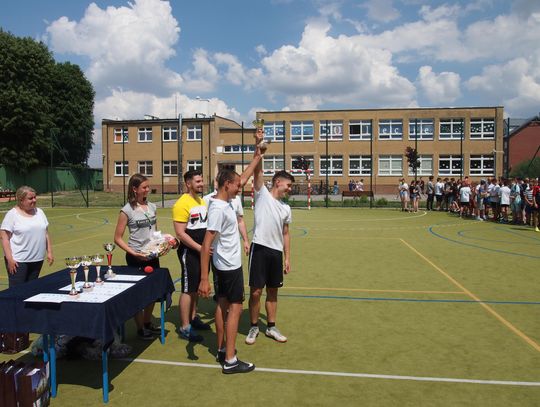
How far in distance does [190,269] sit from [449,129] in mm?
46702

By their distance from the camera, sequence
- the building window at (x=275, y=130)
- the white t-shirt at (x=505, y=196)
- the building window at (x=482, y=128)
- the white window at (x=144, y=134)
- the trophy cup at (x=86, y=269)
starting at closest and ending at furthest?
the trophy cup at (x=86, y=269) < the white t-shirt at (x=505, y=196) < the building window at (x=482, y=128) < the building window at (x=275, y=130) < the white window at (x=144, y=134)

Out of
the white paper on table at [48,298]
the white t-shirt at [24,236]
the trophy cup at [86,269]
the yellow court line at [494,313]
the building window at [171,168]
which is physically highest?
the building window at [171,168]

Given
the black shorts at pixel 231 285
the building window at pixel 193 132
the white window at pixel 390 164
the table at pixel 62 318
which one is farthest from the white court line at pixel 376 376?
the building window at pixel 193 132

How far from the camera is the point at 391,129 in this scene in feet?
157

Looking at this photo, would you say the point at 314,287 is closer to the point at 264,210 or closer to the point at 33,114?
the point at 264,210

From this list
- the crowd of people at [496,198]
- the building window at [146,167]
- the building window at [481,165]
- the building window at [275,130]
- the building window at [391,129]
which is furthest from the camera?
the building window at [146,167]

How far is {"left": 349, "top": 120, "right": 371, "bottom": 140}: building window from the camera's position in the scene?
4800cm

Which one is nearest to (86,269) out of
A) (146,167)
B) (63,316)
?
(63,316)

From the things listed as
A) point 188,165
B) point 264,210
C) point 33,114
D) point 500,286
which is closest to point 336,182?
point 188,165

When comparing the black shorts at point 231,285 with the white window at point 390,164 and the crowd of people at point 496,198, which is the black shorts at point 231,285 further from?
the white window at point 390,164

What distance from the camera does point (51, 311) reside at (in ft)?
13.0

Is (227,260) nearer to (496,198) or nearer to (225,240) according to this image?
(225,240)

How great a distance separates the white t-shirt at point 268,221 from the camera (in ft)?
17.2

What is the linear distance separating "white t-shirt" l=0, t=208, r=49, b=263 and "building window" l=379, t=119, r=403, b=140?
45.4 meters
